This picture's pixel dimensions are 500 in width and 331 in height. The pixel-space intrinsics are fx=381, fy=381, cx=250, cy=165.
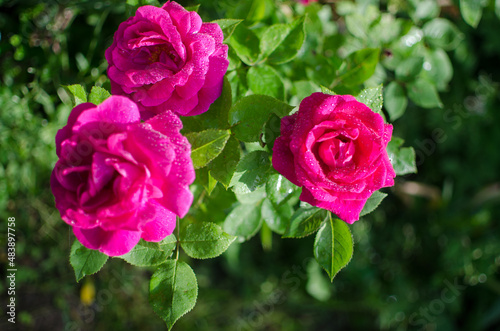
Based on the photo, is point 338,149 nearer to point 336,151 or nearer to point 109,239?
point 336,151

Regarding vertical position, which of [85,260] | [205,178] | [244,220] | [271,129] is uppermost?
[271,129]

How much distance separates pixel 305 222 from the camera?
0.81 metres

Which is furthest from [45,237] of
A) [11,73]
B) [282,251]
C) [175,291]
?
[175,291]

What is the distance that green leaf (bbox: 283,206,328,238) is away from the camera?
0.78 meters

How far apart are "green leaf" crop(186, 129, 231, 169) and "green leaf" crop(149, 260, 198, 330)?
0.78ft

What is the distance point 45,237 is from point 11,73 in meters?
0.90

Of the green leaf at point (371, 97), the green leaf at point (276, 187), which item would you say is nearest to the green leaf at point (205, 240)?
the green leaf at point (276, 187)

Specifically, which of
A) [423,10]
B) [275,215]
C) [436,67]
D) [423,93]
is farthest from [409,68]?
[275,215]

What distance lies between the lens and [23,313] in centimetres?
189

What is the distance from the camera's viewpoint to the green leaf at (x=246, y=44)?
86 cm

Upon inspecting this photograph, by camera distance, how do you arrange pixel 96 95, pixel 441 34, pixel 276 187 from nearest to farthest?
1. pixel 96 95
2. pixel 276 187
3. pixel 441 34

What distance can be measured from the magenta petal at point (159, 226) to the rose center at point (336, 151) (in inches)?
10.7

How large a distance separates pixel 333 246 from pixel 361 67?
458 mm

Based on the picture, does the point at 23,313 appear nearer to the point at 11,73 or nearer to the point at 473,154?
the point at 11,73
